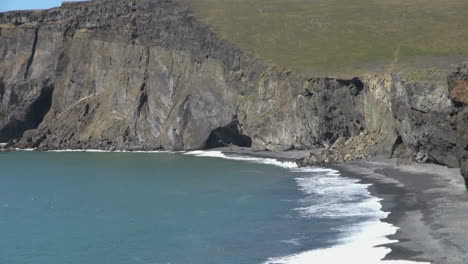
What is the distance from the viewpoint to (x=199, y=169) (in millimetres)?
→ 89500


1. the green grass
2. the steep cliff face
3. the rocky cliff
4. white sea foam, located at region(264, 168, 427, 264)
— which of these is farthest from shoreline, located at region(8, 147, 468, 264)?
the green grass

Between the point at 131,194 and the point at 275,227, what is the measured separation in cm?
2583

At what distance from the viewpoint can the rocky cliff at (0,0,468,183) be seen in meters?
85.1

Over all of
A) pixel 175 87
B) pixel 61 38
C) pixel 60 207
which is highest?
pixel 61 38

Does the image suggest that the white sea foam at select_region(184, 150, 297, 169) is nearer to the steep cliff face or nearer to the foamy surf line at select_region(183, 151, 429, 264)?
the steep cliff face

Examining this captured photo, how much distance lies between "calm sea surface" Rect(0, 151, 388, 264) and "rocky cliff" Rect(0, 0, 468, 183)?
1152 cm

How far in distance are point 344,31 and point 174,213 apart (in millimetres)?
74992

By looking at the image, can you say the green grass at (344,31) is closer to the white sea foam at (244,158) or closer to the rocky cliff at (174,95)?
the rocky cliff at (174,95)

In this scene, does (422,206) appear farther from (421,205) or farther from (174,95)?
(174,95)

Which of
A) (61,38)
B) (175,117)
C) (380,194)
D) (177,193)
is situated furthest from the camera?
(61,38)

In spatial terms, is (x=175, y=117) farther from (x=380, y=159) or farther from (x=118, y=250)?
(x=118, y=250)

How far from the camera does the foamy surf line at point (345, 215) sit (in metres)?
37.5

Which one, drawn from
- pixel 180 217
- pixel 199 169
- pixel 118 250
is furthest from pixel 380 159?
pixel 118 250

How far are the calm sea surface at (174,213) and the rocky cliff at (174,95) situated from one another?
11518 millimetres
